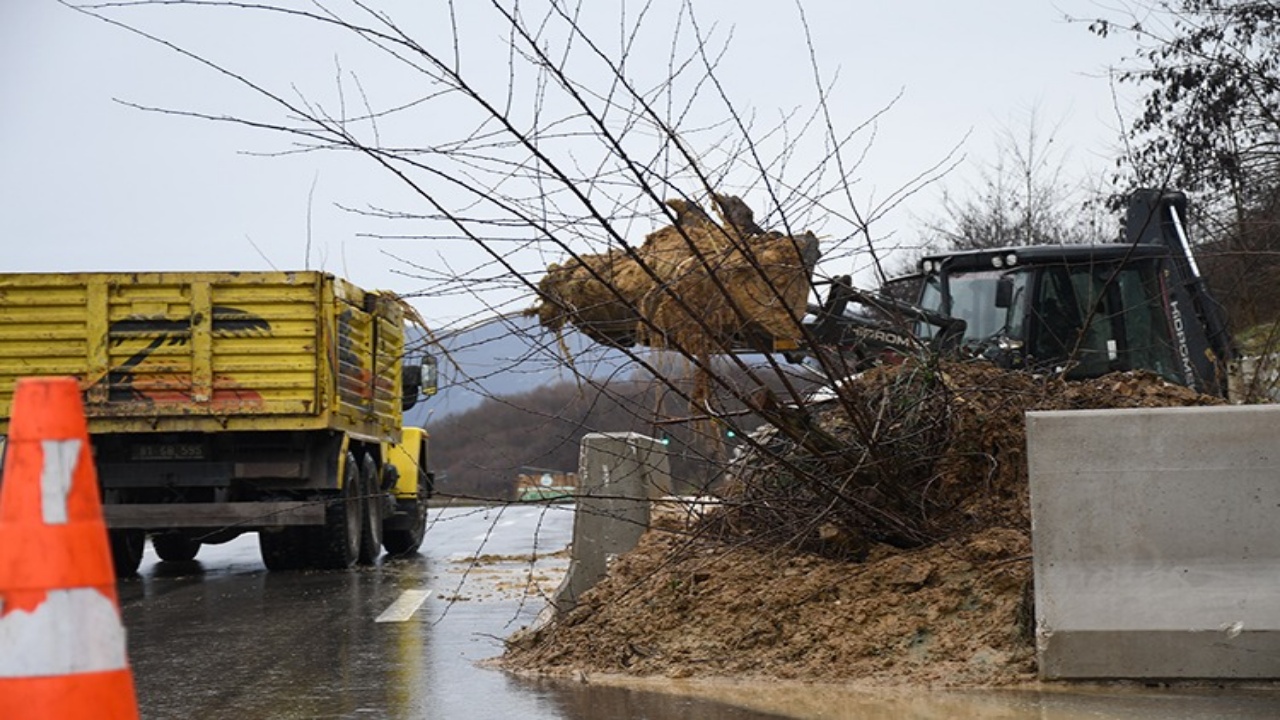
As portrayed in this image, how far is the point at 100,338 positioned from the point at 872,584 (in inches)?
399

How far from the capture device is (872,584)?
803 centimetres

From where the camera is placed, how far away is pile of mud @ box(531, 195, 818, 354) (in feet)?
25.8

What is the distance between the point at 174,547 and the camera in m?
20.2

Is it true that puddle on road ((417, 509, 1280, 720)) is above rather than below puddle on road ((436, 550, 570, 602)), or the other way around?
below

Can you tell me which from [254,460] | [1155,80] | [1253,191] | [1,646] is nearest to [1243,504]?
[1,646]

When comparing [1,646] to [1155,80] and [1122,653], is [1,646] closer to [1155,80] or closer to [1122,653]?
[1122,653]

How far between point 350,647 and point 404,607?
2629mm

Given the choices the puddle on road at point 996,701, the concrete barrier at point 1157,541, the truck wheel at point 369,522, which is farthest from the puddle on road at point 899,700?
the truck wheel at point 369,522

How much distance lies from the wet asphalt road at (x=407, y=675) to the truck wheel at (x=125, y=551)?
142cm

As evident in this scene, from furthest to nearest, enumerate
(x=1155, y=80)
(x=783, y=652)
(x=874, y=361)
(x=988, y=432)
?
1. (x=1155, y=80)
2. (x=874, y=361)
3. (x=988, y=432)
4. (x=783, y=652)

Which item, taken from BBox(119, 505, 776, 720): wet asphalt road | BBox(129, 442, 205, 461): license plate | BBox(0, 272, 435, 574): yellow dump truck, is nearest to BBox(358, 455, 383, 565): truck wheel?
BBox(119, 505, 776, 720): wet asphalt road

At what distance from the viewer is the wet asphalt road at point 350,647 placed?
23.8 ft

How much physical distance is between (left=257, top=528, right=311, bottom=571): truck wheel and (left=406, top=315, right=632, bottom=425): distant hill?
877cm

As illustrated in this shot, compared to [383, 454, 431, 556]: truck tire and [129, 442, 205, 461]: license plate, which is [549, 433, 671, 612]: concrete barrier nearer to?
[129, 442, 205, 461]: license plate
